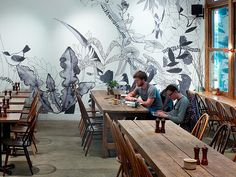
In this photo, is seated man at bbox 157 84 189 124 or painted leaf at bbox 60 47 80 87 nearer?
seated man at bbox 157 84 189 124

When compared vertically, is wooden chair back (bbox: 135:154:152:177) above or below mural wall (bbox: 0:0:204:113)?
below

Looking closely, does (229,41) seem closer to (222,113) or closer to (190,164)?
(222,113)

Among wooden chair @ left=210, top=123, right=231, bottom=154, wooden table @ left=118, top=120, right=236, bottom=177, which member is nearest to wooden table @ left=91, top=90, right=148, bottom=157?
wooden table @ left=118, top=120, right=236, bottom=177

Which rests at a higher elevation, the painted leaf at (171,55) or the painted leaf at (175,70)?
the painted leaf at (171,55)

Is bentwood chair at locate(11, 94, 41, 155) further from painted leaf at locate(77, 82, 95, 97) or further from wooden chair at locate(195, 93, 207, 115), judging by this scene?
wooden chair at locate(195, 93, 207, 115)

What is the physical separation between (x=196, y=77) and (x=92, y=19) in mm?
2710

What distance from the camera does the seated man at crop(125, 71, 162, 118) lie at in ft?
23.0

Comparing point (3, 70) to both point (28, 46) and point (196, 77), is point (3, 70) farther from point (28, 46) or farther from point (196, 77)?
point (196, 77)

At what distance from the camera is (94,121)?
735 centimetres

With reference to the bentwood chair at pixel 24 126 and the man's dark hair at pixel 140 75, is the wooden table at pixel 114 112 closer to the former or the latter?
the man's dark hair at pixel 140 75

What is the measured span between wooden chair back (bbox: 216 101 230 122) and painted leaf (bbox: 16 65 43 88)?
164 inches

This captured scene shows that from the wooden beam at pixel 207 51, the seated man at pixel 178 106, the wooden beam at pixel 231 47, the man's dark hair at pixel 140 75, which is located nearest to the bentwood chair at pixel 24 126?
the man's dark hair at pixel 140 75

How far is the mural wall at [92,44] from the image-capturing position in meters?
9.66

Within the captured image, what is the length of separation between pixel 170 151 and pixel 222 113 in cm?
372
